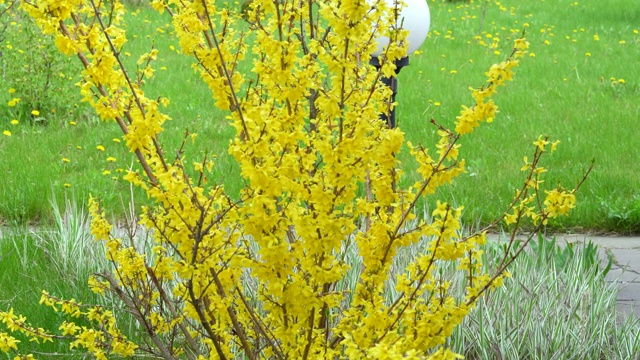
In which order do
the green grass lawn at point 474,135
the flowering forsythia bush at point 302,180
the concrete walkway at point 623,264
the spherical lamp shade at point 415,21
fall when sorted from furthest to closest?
the green grass lawn at point 474,135
the spherical lamp shade at point 415,21
the concrete walkway at point 623,264
the flowering forsythia bush at point 302,180

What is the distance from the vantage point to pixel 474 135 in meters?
7.17

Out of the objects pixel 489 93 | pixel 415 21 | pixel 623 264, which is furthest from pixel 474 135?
pixel 489 93

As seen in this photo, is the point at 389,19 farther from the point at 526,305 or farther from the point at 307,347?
the point at 526,305

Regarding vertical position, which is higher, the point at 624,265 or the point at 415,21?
the point at 415,21

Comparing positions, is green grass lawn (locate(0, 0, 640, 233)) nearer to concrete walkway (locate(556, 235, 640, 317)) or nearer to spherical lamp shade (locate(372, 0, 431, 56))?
concrete walkway (locate(556, 235, 640, 317))

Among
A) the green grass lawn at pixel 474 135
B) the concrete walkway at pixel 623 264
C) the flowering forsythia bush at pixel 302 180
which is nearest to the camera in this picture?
the flowering forsythia bush at pixel 302 180

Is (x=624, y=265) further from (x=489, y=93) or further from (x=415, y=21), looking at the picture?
(x=489, y=93)

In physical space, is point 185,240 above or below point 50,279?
above

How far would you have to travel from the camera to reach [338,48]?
2428 mm

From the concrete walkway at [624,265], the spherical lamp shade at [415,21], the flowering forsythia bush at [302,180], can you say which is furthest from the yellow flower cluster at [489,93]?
the spherical lamp shade at [415,21]

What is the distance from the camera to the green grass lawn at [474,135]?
18.3 ft

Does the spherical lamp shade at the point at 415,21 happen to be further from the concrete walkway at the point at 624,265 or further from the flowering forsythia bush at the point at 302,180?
the flowering forsythia bush at the point at 302,180

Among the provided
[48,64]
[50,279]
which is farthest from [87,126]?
[50,279]

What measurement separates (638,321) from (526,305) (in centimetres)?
44
